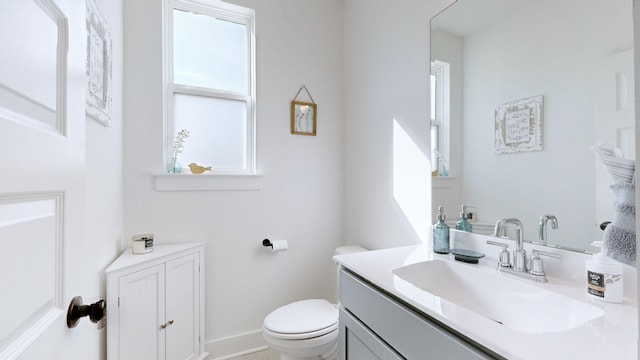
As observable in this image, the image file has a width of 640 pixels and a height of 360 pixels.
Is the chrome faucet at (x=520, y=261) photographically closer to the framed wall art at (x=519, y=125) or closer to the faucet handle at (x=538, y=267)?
the faucet handle at (x=538, y=267)

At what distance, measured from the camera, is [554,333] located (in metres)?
0.60

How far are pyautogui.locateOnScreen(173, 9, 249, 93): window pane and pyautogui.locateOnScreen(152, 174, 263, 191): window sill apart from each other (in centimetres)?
64

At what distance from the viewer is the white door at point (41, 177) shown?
1.27ft

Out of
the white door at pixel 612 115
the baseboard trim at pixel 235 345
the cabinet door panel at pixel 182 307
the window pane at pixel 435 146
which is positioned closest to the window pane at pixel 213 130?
the cabinet door panel at pixel 182 307

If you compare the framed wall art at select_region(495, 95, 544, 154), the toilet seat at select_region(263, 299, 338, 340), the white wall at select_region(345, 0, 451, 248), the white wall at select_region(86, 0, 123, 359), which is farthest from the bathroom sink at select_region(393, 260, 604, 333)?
the white wall at select_region(86, 0, 123, 359)

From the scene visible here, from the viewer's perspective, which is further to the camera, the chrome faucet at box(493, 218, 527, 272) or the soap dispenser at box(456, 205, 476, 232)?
the soap dispenser at box(456, 205, 476, 232)

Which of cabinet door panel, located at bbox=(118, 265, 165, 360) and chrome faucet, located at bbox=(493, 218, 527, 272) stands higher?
chrome faucet, located at bbox=(493, 218, 527, 272)

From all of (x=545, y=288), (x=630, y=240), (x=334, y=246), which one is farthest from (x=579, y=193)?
(x=334, y=246)

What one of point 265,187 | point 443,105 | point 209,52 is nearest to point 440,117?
point 443,105

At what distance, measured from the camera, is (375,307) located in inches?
37.8

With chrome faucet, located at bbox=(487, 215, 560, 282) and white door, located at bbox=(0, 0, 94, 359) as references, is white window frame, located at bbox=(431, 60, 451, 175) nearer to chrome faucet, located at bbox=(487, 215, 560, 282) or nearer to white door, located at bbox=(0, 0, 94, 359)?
chrome faucet, located at bbox=(487, 215, 560, 282)

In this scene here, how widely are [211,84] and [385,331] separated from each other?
72.1 inches

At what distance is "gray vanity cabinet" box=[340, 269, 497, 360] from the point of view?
2.27 ft

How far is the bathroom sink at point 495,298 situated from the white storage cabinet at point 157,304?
1.22 metres
